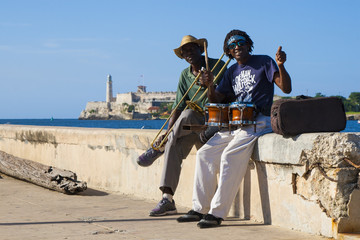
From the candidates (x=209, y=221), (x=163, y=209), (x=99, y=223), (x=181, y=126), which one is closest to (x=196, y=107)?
(x=181, y=126)

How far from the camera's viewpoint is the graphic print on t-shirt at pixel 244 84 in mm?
4953

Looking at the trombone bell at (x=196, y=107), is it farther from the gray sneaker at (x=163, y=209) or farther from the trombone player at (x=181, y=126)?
the gray sneaker at (x=163, y=209)

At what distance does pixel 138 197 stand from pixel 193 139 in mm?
1275

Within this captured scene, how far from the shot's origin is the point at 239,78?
505 centimetres

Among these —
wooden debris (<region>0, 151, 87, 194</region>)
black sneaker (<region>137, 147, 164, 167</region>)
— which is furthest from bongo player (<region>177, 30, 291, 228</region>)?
wooden debris (<region>0, 151, 87, 194</region>)

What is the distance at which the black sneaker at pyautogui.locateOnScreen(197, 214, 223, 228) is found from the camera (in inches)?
181

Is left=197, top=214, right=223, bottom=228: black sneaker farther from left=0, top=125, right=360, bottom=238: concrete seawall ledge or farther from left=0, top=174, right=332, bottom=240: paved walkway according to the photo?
left=0, top=125, right=360, bottom=238: concrete seawall ledge

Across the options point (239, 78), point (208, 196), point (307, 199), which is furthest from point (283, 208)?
point (239, 78)

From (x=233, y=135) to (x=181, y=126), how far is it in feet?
1.86

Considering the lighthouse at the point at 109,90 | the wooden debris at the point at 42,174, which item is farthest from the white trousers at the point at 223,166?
the lighthouse at the point at 109,90

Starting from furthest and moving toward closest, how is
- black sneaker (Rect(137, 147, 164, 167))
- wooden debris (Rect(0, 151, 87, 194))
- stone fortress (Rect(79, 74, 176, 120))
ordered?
1. stone fortress (Rect(79, 74, 176, 120))
2. wooden debris (Rect(0, 151, 87, 194))
3. black sneaker (Rect(137, 147, 164, 167))

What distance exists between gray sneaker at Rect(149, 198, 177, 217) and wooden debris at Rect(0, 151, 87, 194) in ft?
5.20

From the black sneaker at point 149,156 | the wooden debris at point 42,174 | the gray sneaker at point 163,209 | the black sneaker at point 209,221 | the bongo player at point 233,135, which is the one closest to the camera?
Answer: the black sneaker at point 209,221

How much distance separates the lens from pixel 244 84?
16.4 feet
